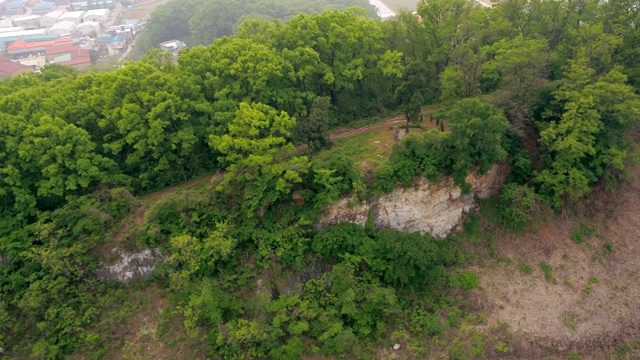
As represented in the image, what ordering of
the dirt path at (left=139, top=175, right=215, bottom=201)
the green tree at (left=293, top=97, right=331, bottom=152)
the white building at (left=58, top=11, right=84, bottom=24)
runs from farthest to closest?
the white building at (left=58, top=11, right=84, bottom=24), the dirt path at (left=139, top=175, right=215, bottom=201), the green tree at (left=293, top=97, right=331, bottom=152)

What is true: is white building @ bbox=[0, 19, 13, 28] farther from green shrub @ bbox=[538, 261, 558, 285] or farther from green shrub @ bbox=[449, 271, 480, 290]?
green shrub @ bbox=[538, 261, 558, 285]

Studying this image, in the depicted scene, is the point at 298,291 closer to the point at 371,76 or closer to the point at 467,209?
the point at 467,209

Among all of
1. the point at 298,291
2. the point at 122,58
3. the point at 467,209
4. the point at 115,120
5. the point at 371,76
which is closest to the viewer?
the point at 298,291

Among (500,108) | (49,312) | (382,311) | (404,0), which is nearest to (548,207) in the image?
(500,108)

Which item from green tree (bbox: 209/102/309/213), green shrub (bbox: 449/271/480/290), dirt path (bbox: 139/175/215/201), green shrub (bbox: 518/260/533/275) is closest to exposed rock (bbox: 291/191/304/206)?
green tree (bbox: 209/102/309/213)

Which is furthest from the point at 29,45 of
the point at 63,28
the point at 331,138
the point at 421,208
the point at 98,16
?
the point at 421,208

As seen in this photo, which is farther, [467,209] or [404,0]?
[404,0]
